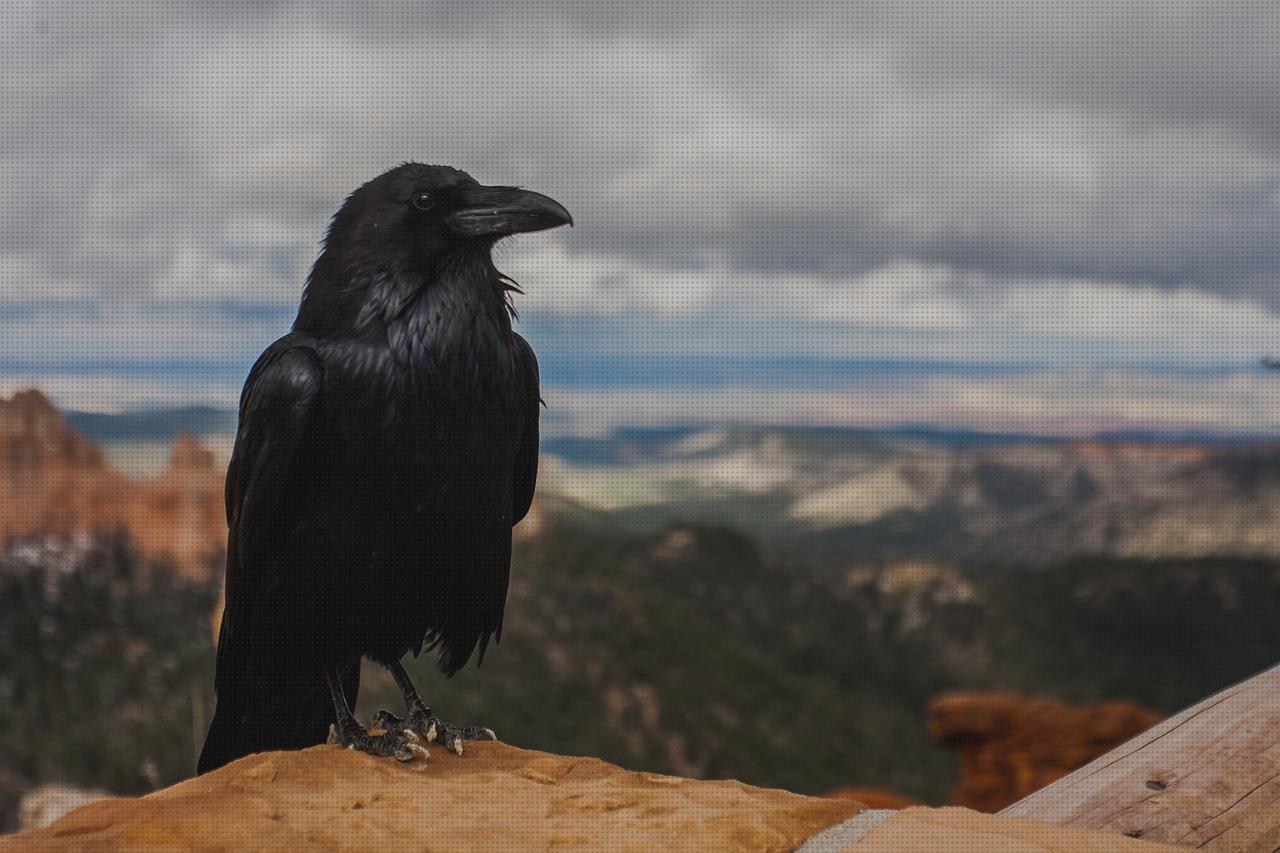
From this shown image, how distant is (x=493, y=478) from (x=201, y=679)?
2586 cm

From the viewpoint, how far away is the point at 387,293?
4.78 meters

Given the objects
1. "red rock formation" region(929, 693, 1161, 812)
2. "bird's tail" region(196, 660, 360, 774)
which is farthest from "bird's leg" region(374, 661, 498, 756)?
"red rock formation" region(929, 693, 1161, 812)

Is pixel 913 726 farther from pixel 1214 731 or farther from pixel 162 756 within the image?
pixel 1214 731

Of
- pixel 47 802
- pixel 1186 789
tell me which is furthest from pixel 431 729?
pixel 47 802

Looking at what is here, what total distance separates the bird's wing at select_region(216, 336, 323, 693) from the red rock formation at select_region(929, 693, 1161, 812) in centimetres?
1168

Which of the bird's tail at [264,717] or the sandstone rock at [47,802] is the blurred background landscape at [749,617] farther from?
the bird's tail at [264,717]

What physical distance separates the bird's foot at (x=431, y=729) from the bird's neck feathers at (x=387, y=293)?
68.9 inches

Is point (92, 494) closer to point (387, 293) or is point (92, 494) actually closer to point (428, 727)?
point (428, 727)

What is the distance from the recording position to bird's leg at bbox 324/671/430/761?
15.6 feet

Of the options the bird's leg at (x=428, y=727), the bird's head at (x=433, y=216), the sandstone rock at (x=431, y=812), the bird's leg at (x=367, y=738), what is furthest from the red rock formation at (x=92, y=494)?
the sandstone rock at (x=431, y=812)

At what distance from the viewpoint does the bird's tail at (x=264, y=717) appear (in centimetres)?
541

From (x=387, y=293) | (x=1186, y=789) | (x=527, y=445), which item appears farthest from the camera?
(x=527, y=445)

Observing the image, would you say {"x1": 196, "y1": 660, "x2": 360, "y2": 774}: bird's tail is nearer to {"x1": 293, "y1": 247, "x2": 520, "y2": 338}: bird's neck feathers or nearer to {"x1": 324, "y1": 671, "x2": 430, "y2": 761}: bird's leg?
{"x1": 324, "y1": 671, "x2": 430, "y2": 761}: bird's leg

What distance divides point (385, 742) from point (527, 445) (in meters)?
1.76
